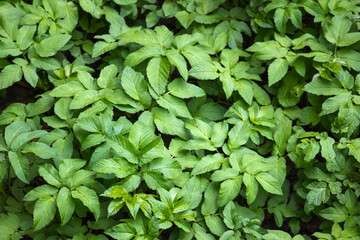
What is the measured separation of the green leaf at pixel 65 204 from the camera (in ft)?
6.72

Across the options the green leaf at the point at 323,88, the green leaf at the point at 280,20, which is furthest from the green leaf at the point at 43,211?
the green leaf at the point at 280,20

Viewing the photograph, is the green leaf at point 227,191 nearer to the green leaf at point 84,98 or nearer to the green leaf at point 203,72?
the green leaf at point 203,72

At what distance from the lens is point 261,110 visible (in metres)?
2.59

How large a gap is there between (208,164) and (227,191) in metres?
0.21

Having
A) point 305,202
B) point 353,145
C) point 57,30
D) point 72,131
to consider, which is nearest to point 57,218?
point 72,131

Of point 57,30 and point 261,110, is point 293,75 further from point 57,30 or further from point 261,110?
point 57,30

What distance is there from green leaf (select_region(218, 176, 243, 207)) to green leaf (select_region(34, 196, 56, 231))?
1.01 metres

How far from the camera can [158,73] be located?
8.18 feet

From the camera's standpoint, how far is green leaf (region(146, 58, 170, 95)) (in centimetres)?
247

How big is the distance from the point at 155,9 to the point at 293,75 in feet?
4.57

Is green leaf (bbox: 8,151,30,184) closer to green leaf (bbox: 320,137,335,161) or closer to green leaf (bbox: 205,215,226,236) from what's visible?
green leaf (bbox: 205,215,226,236)

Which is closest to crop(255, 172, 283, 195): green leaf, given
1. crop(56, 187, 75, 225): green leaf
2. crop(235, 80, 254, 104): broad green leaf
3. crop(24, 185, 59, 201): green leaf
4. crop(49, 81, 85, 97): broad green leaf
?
crop(235, 80, 254, 104): broad green leaf

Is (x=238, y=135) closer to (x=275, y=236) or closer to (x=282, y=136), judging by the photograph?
(x=282, y=136)

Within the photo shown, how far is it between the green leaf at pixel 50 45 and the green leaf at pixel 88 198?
1.17 meters
